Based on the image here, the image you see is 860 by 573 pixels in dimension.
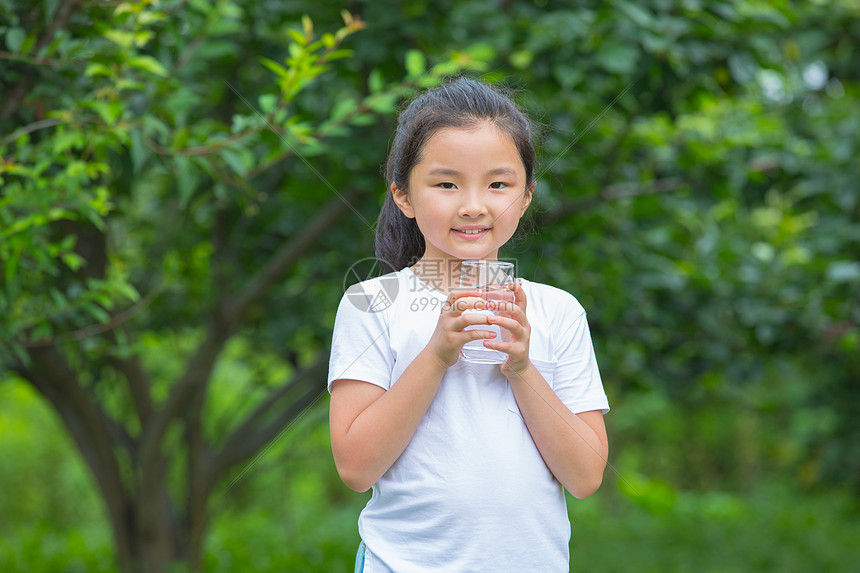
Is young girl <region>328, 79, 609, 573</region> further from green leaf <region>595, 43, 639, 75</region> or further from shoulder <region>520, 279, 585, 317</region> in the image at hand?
green leaf <region>595, 43, 639, 75</region>

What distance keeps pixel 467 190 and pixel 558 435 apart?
35cm

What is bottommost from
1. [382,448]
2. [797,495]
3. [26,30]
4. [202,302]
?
[797,495]

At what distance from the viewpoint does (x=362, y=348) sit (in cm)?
114

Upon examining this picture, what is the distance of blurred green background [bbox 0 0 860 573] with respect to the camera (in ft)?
5.89

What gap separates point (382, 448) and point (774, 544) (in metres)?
5.83

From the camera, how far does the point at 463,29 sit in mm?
2586

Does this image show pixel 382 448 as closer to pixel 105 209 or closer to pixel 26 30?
pixel 105 209

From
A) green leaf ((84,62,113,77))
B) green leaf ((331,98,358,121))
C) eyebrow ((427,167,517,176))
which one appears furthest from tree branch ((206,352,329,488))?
eyebrow ((427,167,517,176))

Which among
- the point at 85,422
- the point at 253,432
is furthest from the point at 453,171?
the point at 253,432

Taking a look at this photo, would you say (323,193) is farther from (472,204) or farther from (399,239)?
(472,204)

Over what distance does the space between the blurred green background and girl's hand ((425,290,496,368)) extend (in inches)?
14.7

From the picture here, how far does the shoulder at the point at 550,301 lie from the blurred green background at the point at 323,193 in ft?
0.65

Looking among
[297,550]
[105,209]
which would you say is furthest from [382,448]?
[297,550]

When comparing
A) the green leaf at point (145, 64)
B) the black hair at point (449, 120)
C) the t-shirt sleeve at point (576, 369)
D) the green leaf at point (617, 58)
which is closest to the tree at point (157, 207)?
the green leaf at point (145, 64)
